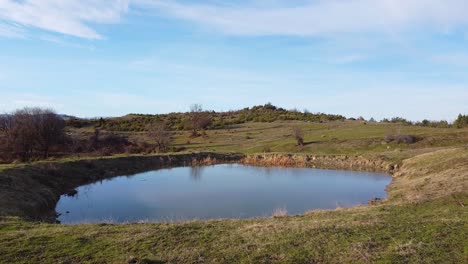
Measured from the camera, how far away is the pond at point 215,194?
2120cm

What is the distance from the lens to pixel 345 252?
10.0 m

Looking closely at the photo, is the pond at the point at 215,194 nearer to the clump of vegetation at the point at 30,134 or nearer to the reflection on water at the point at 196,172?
the reflection on water at the point at 196,172

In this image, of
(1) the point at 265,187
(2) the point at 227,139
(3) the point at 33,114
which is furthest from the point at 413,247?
(2) the point at 227,139

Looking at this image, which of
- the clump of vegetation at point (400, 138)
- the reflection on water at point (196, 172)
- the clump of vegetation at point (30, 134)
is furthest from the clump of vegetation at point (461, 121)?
the clump of vegetation at point (30, 134)

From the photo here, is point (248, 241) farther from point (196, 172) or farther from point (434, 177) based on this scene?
point (196, 172)

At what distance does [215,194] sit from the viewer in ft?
89.6

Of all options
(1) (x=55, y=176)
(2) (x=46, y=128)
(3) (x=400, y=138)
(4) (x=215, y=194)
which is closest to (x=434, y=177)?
(4) (x=215, y=194)

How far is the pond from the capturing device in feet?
69.6

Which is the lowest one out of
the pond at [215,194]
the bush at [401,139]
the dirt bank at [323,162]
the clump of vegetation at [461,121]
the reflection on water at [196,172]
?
the pond at [215,194]

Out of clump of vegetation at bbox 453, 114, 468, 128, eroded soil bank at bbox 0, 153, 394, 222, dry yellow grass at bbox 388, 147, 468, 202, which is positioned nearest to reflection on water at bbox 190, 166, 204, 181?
eroded soil bank at bbox 0, 153, 394, 222

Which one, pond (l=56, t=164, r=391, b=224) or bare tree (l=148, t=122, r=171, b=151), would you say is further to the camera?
bare tree (l=148, t=122, r=171, b=151)

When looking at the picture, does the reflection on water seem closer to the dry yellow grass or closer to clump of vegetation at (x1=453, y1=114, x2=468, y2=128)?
the dry yellow grass

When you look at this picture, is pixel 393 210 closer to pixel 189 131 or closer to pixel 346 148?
pixel 346 148

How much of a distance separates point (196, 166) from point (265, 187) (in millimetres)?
15309
